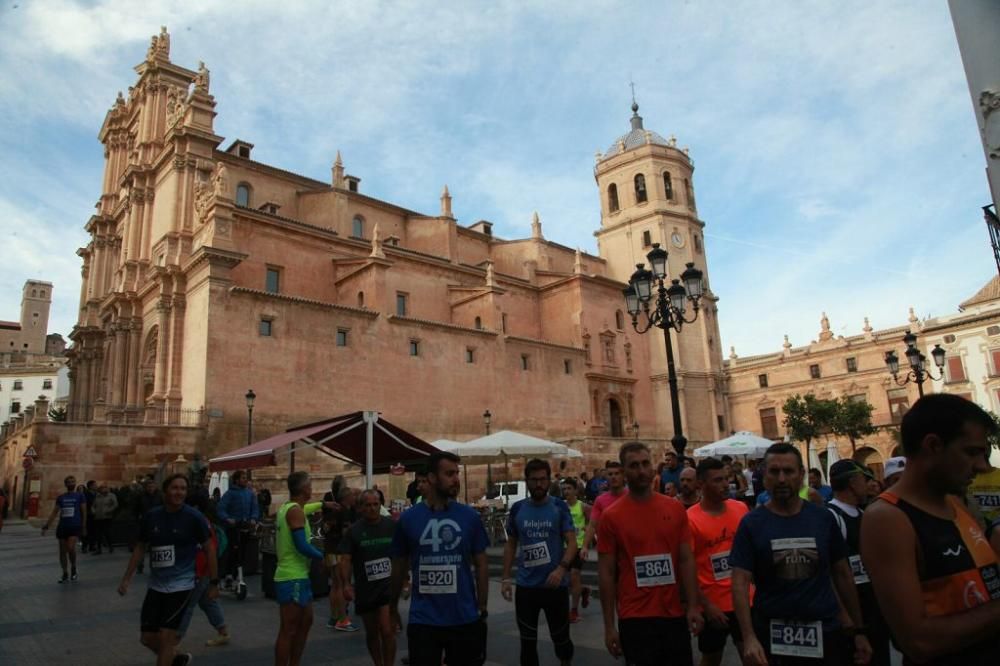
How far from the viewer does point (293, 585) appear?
20.5ft

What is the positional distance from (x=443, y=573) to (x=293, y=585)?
235 centimetres

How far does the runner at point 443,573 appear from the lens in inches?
174

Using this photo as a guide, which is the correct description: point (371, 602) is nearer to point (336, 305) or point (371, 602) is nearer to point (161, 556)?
point (161, 556)

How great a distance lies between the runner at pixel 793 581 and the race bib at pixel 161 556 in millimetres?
4694

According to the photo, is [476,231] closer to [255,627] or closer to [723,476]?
[255,627]

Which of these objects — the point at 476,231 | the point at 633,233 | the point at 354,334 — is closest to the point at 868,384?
the point at 633,233

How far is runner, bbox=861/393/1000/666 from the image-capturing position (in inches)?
87.2

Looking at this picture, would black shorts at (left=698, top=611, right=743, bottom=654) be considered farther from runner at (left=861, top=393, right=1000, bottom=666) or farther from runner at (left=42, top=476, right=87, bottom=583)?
runner at (left=42, top=476, right=87, bottom=583)

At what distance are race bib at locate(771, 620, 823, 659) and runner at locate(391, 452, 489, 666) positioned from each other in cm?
182

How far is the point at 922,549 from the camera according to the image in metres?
2.33

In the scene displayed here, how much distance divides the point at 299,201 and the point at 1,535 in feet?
71.2

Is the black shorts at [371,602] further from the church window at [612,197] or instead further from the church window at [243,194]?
the church window at [612,197]

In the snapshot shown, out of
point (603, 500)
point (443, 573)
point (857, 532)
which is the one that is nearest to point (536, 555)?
point (443, 573)

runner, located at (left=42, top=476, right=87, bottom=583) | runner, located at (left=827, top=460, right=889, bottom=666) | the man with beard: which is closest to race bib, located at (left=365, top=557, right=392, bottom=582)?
the man with beard
